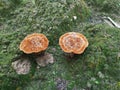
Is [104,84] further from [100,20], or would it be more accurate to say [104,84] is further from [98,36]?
[100,20]

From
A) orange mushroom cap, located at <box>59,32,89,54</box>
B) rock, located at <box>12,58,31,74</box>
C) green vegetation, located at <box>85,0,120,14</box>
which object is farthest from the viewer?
green vegetation, located at <box>85,0,120,14</box>

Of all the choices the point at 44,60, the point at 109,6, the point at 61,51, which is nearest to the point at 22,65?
the point at 44,60

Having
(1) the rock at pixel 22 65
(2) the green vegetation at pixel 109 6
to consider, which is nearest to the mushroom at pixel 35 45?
(1) the rock at pixel 22 65

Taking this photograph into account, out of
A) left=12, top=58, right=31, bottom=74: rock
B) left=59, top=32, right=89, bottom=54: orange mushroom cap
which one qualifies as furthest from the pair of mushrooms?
left=12, top=58, right=31, bottom=74: rock

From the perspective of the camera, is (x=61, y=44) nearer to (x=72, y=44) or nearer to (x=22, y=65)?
(x=72, y=44)

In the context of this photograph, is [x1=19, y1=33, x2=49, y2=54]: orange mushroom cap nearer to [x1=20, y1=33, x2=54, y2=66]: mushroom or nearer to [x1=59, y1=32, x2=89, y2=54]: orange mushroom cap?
[x1=20, y1=33, x2=54, y2=66]: mushroom

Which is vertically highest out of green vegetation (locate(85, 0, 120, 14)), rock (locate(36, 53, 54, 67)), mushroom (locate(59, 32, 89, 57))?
mushroom (locate(59, 32, 89, 57))
